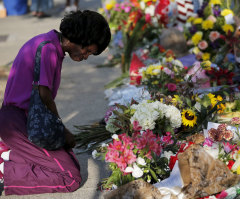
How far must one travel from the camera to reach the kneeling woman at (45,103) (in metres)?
2.67

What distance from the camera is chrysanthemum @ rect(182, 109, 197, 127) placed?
322 centimetres

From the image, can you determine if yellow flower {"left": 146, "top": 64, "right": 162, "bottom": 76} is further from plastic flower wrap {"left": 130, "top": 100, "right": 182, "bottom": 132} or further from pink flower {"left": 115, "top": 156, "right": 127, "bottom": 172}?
pink flower {"left": 115, "top": 156, "right": 127, "bottom": 172}

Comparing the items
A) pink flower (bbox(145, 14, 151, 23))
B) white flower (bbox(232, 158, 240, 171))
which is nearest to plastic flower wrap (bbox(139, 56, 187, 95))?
white flower (bbox(232, 158, 240, 171))

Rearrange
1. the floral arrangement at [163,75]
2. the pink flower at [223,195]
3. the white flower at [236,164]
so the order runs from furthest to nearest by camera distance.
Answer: the floral arrangement at [163,75] → the white flower at [236,164] → the pink flower at [223,195]

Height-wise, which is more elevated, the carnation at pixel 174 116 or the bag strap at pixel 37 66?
the bag strap at pixel 37 66

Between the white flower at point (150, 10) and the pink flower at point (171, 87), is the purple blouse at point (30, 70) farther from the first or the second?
the white flower at point (150, 10)

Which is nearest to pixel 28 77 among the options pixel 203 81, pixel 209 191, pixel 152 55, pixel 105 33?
pixel 105 33

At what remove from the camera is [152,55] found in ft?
18.4

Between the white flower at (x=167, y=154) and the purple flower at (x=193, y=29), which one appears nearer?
the white flower at (x=167, y=154)

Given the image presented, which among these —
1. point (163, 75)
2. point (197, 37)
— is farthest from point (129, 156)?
point (197, 37)

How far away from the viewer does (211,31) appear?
206 inches

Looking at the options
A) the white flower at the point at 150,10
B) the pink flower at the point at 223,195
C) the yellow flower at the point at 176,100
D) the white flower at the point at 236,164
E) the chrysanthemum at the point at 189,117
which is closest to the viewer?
the pink flower at the point at 223,195

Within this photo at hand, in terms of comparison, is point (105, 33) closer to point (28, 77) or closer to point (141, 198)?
point (28, 77)

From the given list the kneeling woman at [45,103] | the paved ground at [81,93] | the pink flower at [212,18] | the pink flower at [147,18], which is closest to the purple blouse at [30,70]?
the kneeling woman at [45,103]
